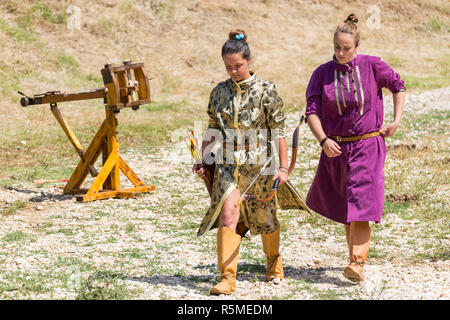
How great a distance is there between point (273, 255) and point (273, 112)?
1164 mm

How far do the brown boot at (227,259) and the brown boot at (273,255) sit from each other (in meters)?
0.46

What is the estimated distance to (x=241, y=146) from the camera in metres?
5.46

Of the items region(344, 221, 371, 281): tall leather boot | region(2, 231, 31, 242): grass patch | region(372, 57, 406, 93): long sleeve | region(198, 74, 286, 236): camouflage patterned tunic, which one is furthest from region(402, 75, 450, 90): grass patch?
region(198, 74, 286, 236): camouflage patterned tunic

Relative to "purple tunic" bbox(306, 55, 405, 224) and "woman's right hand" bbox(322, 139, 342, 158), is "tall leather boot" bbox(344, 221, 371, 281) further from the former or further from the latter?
"woman's right hand" bbox(322, 139, 342, 158)

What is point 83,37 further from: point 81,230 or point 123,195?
point 81,230

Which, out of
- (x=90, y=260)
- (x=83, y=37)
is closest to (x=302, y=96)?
(x=83, y=37)

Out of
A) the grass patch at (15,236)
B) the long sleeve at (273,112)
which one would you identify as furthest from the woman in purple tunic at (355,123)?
the grass patch at (15,236)

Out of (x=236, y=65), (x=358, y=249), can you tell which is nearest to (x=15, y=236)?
(x=236, y=65)

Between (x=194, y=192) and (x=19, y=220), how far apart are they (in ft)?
8.74

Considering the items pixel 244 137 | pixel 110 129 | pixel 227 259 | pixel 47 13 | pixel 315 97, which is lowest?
pixel 227 259

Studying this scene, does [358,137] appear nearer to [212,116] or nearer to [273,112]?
[273,112]

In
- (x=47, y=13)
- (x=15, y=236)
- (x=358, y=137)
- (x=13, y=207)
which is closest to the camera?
(x=358, y=137)

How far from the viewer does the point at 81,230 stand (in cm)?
812

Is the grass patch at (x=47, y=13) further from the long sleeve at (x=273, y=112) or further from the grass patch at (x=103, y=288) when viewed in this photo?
the long sleeve at (x=273, y=112)
